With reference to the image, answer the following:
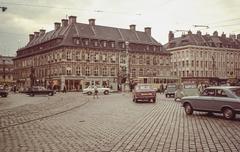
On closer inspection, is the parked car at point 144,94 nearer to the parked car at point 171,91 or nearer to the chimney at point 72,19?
the parked car at point 171,91

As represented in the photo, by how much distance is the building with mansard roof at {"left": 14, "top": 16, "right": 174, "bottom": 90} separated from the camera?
273 ft

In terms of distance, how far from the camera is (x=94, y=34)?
288 feet

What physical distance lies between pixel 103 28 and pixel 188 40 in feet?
82.3

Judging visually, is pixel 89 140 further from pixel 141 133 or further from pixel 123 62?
pixel 123 62

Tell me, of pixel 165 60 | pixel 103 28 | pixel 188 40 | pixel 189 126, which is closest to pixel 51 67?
pixel 103 28

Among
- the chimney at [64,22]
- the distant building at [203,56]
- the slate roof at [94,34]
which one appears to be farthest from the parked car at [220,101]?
the distant building at [203,56]

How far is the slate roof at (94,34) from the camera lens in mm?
84312

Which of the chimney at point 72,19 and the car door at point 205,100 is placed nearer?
the car door at point 205,100

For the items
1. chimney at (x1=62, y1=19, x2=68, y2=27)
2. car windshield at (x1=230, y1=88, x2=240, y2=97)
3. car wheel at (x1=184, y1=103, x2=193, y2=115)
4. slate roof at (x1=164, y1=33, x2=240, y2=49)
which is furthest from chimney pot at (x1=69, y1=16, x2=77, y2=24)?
car windshield at (x1=230, y1=88, x2=240, y2=97)

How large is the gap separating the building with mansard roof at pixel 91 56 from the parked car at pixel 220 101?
5673cm

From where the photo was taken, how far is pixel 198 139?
1119 centimetres

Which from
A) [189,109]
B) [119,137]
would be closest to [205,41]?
[189,109]

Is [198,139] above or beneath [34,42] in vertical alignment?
beneath

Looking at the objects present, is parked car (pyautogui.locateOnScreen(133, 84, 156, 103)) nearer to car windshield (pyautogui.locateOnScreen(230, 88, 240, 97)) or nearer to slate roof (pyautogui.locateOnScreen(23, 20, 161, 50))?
car windshield (pyautogui.locateOnScreen(230, 88, 240, 97))
